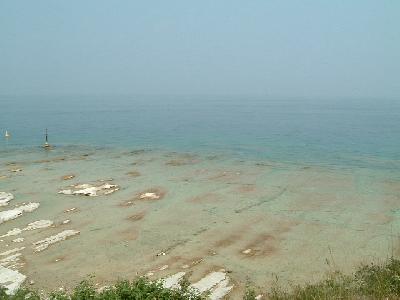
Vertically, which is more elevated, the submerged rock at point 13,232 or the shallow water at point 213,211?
the shallow water at point 213,211

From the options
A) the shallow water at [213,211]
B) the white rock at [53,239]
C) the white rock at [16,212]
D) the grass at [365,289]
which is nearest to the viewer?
the grass at [365,289]

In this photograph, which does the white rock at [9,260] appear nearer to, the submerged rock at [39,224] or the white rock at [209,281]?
the submerged rock at [39,224]

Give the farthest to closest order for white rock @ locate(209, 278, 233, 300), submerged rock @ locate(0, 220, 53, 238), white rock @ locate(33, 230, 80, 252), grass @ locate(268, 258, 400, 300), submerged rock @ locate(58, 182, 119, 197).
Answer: submerged rock @ locate(58, 182, 119, 197) → submerged rock @ locate(0, 220, 53, 238) → white rock @ locate(33, 230, 80, 252) → white rock @ locate(209, 278, 233, 300) → grass @ locate(268, 258, 400, 300)

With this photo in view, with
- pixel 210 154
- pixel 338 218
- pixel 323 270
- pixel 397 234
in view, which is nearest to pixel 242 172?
pixel 210 154

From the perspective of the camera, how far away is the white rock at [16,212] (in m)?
29.1

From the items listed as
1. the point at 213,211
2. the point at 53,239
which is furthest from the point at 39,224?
the point at 213,211

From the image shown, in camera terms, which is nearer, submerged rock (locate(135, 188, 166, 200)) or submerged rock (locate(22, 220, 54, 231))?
submerged rock (locate(22, 220, 54, 231))

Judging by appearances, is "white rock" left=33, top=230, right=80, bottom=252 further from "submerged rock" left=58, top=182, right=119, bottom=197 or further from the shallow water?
"submerged rock" left=58, top=182, right=119, bottom=197

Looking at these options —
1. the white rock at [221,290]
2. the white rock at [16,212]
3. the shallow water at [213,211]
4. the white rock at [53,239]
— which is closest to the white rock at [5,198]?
the shallow water at [213,211]

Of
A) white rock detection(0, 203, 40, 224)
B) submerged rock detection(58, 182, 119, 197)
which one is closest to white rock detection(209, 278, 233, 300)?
white rock detection(0, 203, 40, 224)

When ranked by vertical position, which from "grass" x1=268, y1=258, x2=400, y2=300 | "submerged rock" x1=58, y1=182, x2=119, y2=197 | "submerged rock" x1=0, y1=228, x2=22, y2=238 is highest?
"grass" x1=268, y1=258, x2=400, y2=300

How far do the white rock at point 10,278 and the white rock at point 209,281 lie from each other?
8.79 metres

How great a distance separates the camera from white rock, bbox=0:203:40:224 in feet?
95.5

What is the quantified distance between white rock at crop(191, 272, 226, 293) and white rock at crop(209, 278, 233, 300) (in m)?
0.24
